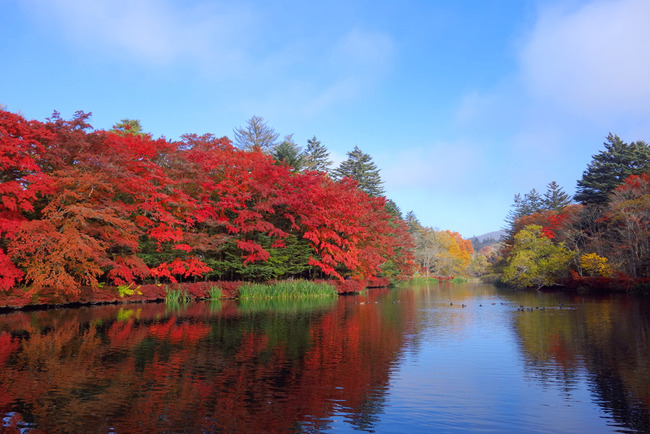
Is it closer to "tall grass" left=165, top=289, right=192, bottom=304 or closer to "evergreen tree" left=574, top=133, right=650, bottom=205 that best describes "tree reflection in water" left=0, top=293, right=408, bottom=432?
"tall grass" left=165, top=289, right=192, bottom=304

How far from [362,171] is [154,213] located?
4044 centimetres

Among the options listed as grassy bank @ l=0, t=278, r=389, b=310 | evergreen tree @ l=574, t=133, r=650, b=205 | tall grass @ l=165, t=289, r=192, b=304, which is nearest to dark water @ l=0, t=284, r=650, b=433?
grassy bank @ l=0, t=278, r=389, b=310

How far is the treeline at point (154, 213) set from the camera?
17562 millimetres

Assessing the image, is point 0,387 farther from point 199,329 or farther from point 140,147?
point 140,147

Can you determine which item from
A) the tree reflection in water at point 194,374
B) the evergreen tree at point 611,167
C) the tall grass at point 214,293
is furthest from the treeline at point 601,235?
the tall grass at point 214,293

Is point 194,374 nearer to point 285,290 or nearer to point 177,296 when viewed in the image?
point 177,296

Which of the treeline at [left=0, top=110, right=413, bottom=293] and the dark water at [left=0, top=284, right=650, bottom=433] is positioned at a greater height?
the treeline at [left=0, top=110, right=413, bottom=293]

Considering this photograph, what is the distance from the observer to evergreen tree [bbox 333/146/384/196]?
5958 cm

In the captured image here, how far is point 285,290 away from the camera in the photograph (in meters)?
27.3

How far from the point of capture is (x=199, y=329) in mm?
13367

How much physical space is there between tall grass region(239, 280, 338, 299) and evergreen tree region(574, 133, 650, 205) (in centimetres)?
2565

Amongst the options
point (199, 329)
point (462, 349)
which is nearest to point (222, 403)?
point (462, 349)

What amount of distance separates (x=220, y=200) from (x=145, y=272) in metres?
6.32

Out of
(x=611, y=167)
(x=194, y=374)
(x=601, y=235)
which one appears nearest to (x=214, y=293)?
(x=194, y=374)
